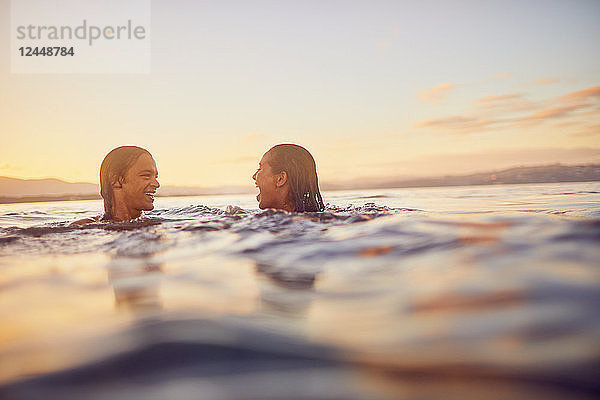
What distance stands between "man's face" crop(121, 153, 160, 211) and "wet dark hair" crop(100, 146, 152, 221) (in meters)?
0.09

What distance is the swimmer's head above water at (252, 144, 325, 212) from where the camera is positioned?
590 cm

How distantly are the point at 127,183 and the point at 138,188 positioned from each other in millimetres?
193

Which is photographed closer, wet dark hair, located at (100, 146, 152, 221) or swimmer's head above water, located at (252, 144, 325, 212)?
wet dark hair, located at (100, 146, 152, 221)

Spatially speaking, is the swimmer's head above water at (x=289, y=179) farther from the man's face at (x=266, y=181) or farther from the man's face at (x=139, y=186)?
the man's face at (x=139, y=186)

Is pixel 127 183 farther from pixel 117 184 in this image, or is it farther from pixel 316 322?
pixel 316 322

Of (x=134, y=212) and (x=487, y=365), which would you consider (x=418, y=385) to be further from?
(x=134, y=212)

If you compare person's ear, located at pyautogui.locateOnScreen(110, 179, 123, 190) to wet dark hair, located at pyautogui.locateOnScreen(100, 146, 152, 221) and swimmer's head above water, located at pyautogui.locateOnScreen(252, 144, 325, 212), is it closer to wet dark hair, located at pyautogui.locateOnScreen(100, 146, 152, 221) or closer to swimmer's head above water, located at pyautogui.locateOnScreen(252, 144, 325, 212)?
wet dark hair, located at pyautogui.locateOnScreen(100, 146, 152, 221)

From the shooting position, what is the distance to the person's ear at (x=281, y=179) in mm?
5926

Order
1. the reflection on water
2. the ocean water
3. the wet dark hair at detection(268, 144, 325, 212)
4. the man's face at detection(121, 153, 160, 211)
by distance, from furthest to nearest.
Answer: the wet dark hair at detection(268, 144, 325, 212) < the man's face at detection(121, 153, 160, 211) < the reflection on water < the ocean water

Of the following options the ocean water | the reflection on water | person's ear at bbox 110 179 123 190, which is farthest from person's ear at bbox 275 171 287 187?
the reflection on water

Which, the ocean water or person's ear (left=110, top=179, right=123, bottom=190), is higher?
person's ear (left=110, top=179, right=123, bottom=190)

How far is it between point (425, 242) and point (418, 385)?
6.94 feet

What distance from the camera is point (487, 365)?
1.10 meters

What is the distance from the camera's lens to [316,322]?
4.86ft
